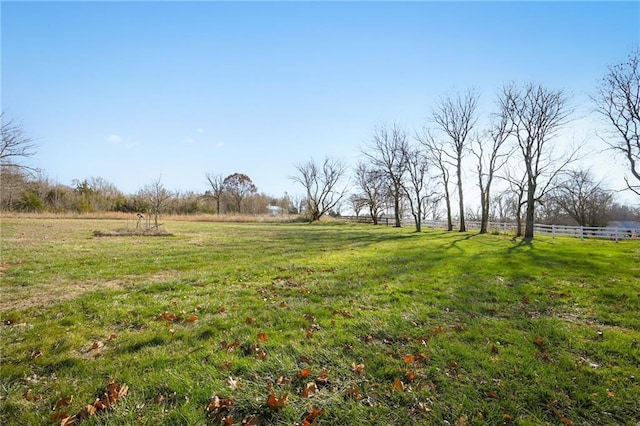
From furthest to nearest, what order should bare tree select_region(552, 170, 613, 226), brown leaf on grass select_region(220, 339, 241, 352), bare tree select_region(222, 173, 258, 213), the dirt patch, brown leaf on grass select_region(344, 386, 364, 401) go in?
bare tree select_region(222, 173, 258, 213) → bare tree select_region(552, 170, 613, 226) → the dirt patch → brown leaf on grass select_region(220, 339, 241, 352) → brown leaf on grass select_region(344, 386, 364, 401)

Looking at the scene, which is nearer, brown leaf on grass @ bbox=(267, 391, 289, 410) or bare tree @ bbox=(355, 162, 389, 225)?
brown leaf on grass @ bbox=(267, 391, 289, 410)

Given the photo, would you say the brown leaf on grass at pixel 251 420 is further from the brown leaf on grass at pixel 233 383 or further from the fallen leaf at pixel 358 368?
the fallen leaf at pixel 358 368

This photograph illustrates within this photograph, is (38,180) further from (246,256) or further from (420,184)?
(420,184)

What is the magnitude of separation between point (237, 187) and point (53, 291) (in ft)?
216

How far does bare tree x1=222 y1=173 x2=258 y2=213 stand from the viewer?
6944 centimetres

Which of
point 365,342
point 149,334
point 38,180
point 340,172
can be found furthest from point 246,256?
point 38,180

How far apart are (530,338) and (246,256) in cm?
987

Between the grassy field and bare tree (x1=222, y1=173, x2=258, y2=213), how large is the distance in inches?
2448

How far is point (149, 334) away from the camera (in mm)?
4629

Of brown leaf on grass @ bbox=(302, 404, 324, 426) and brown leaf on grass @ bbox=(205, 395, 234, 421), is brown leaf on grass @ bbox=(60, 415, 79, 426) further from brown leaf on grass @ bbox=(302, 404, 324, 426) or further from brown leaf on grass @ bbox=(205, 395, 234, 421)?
brown leaf on grass @ bbox=(302, 404, 324, 426)

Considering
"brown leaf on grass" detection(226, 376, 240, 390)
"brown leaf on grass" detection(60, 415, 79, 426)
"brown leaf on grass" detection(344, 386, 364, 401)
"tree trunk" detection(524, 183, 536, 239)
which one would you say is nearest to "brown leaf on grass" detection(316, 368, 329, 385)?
"brown leaf on grass" detection(344, 386, 364, 401)

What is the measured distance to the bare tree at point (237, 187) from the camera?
69438 mm

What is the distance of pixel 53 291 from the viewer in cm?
673

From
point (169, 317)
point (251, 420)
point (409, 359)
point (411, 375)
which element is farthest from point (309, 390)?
point (169, 317)
